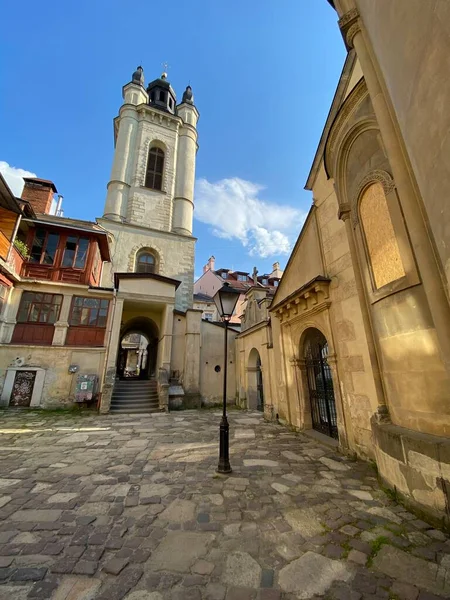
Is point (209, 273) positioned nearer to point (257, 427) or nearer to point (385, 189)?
point (257, 427)

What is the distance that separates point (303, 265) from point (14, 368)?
13.0m

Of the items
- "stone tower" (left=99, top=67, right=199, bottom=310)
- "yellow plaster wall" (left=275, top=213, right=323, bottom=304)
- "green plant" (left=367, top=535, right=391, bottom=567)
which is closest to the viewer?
"green plant" (left=367, top=535, right=391, bottom=567)

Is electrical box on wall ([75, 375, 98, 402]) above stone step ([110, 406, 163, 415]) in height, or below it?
above

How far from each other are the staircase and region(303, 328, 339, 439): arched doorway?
754 cm

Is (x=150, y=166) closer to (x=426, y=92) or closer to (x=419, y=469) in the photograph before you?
(x=426, y=92)

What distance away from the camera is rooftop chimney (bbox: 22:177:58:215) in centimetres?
1608

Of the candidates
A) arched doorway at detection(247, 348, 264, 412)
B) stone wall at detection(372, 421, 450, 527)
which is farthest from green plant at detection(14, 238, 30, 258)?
stone wall at detection(372, 421, 450, 527)

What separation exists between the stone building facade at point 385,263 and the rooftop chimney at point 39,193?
55.5 feet

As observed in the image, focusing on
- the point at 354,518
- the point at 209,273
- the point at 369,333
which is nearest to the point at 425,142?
the point at 369,333

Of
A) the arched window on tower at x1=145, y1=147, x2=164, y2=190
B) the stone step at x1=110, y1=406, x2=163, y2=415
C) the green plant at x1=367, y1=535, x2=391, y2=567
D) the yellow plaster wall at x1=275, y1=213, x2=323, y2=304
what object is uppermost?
the arched window on tower at x1=145, y1=147, x2=164, y2=190

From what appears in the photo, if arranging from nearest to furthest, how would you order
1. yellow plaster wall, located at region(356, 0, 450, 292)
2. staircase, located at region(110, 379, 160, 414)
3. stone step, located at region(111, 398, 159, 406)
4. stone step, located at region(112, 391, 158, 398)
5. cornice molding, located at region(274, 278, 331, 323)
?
yellow plaster wall, located at region(356, 0, 450, 292)
cornice molding, located at region(274, 278, 331, 323)
staircase, located at region(110, 379, 160, 414)
stone step, located at region(111, 398, 159, 406)
stone step, located at region(112, 391, 158, 398)

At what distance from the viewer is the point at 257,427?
8.07 meters

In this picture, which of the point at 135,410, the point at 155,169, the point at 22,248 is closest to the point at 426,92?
the point at 135,410

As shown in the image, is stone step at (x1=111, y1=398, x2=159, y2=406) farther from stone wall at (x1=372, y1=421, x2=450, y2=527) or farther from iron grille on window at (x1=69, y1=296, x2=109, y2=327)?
stone wall at (x1=372, y1=421, x2=450, y2=527)
